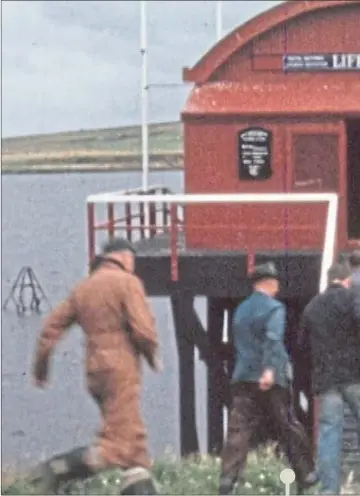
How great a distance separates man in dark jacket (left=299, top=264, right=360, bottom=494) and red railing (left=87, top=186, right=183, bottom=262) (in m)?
4.19

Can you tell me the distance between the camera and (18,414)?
36125 millimetres

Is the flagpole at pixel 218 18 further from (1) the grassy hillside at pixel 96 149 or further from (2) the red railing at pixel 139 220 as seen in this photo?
(2) the red railing at pixel 139 220

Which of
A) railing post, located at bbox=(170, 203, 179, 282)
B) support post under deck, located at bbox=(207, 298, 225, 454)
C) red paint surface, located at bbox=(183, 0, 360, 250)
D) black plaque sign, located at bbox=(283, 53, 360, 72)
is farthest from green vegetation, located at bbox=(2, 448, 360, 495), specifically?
black plaque sign, located at bbox=(283, 53, 360, 72)

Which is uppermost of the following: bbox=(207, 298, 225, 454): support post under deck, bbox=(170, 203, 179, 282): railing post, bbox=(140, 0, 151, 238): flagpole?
bbox=(140, 0, 151, 238): flagpole

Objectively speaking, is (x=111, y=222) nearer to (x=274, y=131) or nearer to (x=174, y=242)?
(x=174, y=242)

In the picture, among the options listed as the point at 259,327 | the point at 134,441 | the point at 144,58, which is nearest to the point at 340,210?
the point at 144,58

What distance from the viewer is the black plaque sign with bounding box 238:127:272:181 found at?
15664mm

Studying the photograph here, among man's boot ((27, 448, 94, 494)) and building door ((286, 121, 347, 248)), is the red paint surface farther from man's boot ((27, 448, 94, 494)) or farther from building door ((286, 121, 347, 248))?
man's boot ((27, 448, 94, 494))

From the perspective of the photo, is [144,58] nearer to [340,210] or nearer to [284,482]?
[340,210]

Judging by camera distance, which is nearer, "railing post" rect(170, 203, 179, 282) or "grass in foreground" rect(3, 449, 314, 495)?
"grass in foreground" rect(3, 449, 314, 495)

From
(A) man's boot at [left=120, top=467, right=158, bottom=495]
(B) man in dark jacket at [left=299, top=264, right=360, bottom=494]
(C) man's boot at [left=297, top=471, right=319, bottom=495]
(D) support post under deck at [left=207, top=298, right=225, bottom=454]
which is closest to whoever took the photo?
(A) man's boot at [left=120, top=467, right=158, bottom=495]

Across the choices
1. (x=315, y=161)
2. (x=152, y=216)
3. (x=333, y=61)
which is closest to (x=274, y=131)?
(x=315, y=161)

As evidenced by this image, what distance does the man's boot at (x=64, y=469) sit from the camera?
8734 millimetres

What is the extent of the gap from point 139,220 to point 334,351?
740cm
